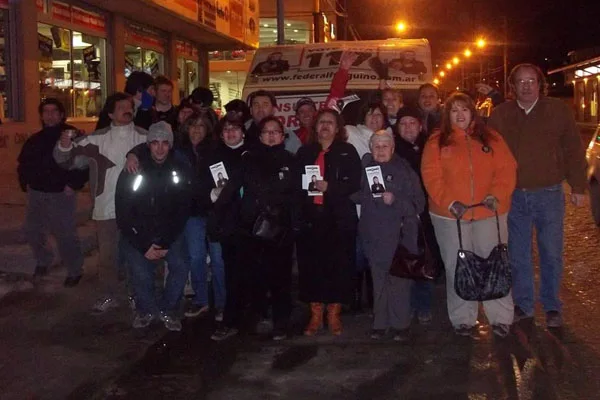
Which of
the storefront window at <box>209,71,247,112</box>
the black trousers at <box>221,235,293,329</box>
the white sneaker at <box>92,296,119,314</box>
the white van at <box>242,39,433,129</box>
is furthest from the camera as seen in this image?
the storefront window at <box>209,71,247,112</box>

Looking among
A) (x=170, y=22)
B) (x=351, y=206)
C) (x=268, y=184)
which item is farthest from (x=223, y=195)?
(x=170, y=22)

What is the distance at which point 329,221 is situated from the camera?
6.45 m

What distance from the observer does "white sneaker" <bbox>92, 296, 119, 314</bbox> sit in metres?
7.38

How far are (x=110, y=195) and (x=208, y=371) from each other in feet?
7.32

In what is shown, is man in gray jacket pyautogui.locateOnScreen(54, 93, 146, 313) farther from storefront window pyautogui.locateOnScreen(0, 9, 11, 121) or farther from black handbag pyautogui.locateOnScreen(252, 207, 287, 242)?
storefront window pyautogui.locateOnScreen(0, 9, 11, 121)

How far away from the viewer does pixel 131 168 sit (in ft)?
21.7

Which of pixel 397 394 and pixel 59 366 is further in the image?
pixel 59 366

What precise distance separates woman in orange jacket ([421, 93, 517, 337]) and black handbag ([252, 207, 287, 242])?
1231 mm

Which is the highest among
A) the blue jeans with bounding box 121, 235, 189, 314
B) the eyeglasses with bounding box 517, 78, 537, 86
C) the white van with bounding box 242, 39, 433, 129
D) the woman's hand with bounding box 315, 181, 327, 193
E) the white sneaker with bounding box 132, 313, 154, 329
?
the white van with bounding box 242, 39, 433, 129

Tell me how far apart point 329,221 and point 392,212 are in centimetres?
53

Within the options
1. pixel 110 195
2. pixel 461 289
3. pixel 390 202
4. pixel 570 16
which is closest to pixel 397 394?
pixel 461 289

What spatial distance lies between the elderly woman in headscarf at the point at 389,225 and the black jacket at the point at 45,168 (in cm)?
311

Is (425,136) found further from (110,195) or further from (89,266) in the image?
(89,266)

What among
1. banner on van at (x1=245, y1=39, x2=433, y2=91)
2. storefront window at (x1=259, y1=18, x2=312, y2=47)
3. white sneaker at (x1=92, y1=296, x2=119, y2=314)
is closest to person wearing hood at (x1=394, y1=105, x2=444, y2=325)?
white sneaker at (x1=92, y1=296, x2=119, y2=314)
